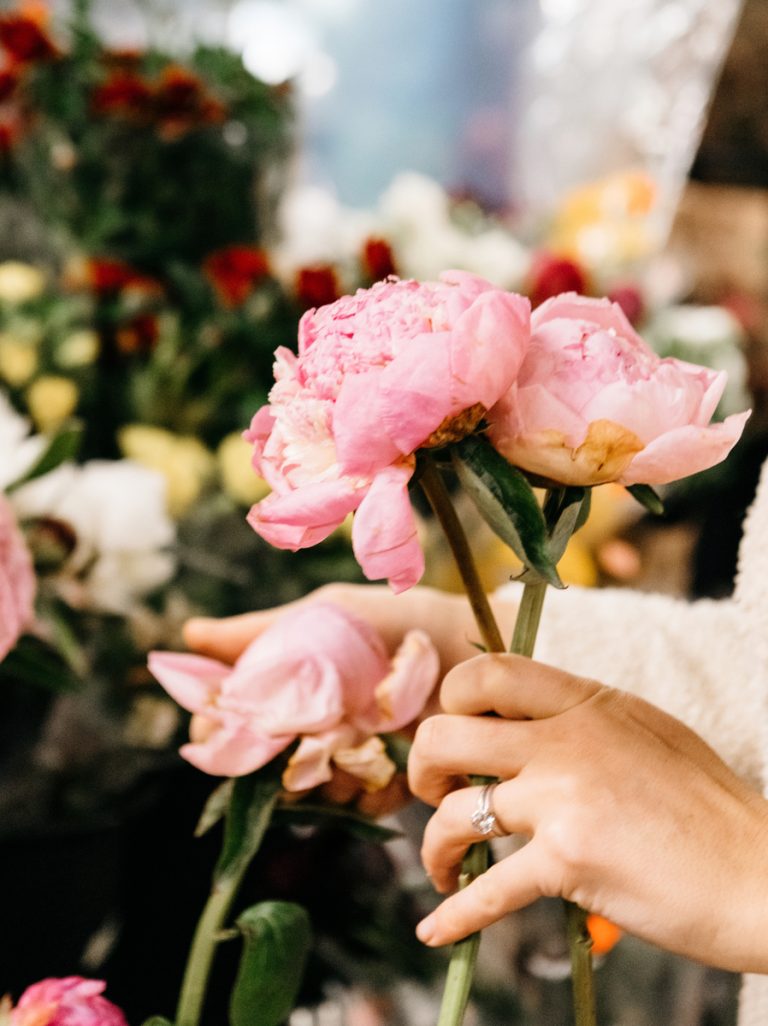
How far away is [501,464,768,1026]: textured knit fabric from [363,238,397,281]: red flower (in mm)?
443

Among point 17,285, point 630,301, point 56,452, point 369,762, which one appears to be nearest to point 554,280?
point 630,301

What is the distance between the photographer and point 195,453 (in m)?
0.93

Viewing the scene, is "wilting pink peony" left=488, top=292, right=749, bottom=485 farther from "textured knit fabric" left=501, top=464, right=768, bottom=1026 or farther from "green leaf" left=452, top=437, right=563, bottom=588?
"textured knit fabric" left=501, top=464, right=768, bottom=1026

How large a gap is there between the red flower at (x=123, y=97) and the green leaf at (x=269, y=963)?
86 cm

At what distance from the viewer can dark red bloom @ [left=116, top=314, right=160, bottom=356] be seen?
3.23 feet

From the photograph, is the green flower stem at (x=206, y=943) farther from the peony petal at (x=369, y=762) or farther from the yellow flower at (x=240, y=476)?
the yellow flower at (x=240, y=476)

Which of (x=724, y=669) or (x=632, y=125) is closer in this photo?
(x=724, y=669)

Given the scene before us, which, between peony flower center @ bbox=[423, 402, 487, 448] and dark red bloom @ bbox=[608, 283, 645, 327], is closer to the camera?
peony flower center @ bbox=[423, 402, 487, 448]

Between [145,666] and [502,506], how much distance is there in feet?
1.89

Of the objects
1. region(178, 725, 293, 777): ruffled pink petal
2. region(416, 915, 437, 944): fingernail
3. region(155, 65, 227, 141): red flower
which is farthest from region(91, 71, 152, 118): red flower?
region(416, 915, 437, 944): fingernail

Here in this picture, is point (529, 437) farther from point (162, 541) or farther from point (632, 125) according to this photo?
point (632, 125)

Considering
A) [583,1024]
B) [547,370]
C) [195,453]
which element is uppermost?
[547,370]

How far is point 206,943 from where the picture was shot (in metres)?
0.45

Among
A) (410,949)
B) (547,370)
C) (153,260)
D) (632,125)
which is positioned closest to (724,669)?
(410,949)
